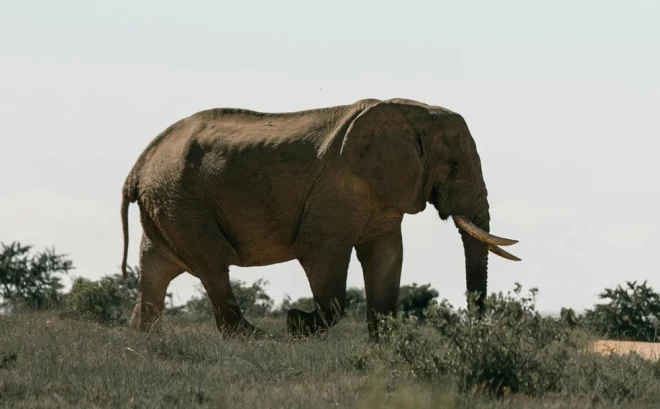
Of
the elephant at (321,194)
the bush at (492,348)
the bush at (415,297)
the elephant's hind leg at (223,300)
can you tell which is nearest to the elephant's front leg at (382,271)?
the elephant at (321,194)

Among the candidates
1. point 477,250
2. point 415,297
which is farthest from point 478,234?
point 415,297

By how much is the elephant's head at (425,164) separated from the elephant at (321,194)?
12 mm

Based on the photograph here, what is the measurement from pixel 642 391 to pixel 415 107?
224 inches

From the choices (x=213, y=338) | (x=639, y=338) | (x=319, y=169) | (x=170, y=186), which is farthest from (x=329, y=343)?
(x=639, y=338)

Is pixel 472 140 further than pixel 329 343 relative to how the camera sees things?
Yes

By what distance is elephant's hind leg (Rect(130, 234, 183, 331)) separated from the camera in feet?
62.8

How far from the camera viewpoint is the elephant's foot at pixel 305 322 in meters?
16.3

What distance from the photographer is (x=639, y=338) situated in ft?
73.5

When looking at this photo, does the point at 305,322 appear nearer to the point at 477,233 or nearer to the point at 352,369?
the point at 477,233

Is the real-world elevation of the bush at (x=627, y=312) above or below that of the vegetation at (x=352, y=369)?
above

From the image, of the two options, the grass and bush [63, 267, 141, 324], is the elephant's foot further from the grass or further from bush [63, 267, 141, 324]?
bush [63, 267, 141, 324]

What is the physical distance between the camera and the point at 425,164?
16797mm

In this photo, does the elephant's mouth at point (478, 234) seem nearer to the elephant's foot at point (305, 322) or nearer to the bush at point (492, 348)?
the elephant's foot at point (305, 322)

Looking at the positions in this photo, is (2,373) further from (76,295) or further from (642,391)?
(76,295)
